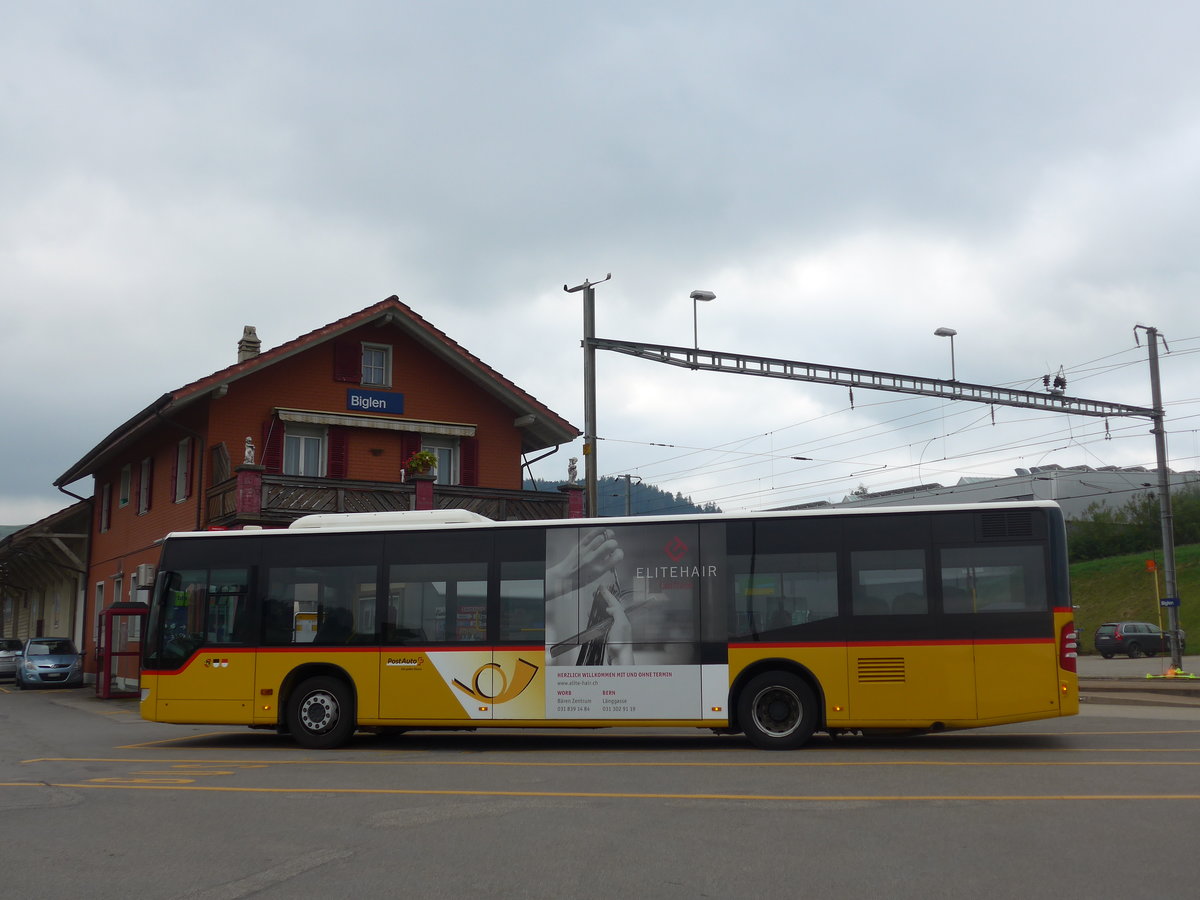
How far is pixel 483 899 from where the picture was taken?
6379 mm

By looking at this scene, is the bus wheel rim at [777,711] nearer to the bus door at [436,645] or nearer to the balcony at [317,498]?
the bus door at [436,645]

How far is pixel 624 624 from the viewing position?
47.0 ft

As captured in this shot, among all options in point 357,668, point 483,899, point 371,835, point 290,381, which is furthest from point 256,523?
point 483,899

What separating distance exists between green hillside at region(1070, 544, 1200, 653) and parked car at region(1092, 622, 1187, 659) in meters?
5.85

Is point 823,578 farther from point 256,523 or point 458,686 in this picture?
point 256,523

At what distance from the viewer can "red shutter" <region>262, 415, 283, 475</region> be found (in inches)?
1123

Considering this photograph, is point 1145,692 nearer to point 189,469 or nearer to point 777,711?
point 777,711

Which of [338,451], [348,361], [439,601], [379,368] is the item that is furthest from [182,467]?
[439,601]

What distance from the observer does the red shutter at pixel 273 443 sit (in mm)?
28516

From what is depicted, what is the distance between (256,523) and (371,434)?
5.76 m

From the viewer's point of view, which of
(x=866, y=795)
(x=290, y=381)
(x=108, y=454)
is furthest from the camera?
(x=108, y=454)

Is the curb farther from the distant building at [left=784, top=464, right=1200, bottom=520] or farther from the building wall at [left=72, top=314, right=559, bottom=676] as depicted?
the distant building at [left=784, top=464, right=1200, bottom=520]

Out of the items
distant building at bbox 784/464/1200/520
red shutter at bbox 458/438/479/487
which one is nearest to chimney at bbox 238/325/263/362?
red shutter at bbox 458/438/479/487

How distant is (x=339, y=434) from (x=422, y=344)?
11.1 feet
